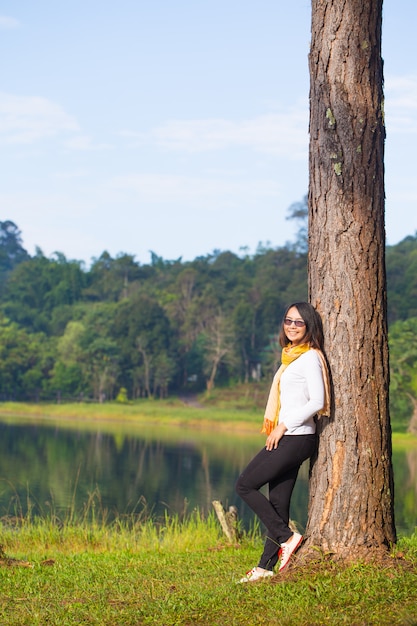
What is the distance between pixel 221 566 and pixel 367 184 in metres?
2.32

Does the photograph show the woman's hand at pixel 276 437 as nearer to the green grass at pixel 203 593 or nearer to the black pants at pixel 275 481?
the black pants at pixel 275 481

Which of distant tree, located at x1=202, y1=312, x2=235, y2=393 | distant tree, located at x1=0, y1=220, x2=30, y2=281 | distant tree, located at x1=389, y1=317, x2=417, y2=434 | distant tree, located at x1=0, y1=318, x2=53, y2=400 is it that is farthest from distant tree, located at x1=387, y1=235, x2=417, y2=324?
distant tree, located at x1=0, y1=220, x2=30, y2=281

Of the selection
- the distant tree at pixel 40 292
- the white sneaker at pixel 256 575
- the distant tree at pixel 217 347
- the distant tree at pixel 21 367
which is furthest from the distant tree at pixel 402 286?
the white sneaker at pixel 256 575

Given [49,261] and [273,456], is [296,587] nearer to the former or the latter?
[273,456]

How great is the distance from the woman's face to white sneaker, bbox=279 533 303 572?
0.97 metres

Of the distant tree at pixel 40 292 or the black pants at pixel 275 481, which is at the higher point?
the distant tree at pixel 40 292

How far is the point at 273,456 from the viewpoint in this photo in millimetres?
4266

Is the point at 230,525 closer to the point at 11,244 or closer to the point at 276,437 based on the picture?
the point at 276,437


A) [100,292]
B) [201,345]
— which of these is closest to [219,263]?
[100,292]

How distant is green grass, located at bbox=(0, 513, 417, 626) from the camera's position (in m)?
3.56

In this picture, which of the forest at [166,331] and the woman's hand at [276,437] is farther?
the forest at [166,331]

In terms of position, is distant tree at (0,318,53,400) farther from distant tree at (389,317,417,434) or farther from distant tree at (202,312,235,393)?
distant tree at (389,317,417,434)

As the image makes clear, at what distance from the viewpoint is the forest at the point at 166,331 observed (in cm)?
5303

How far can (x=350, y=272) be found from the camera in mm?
4387
